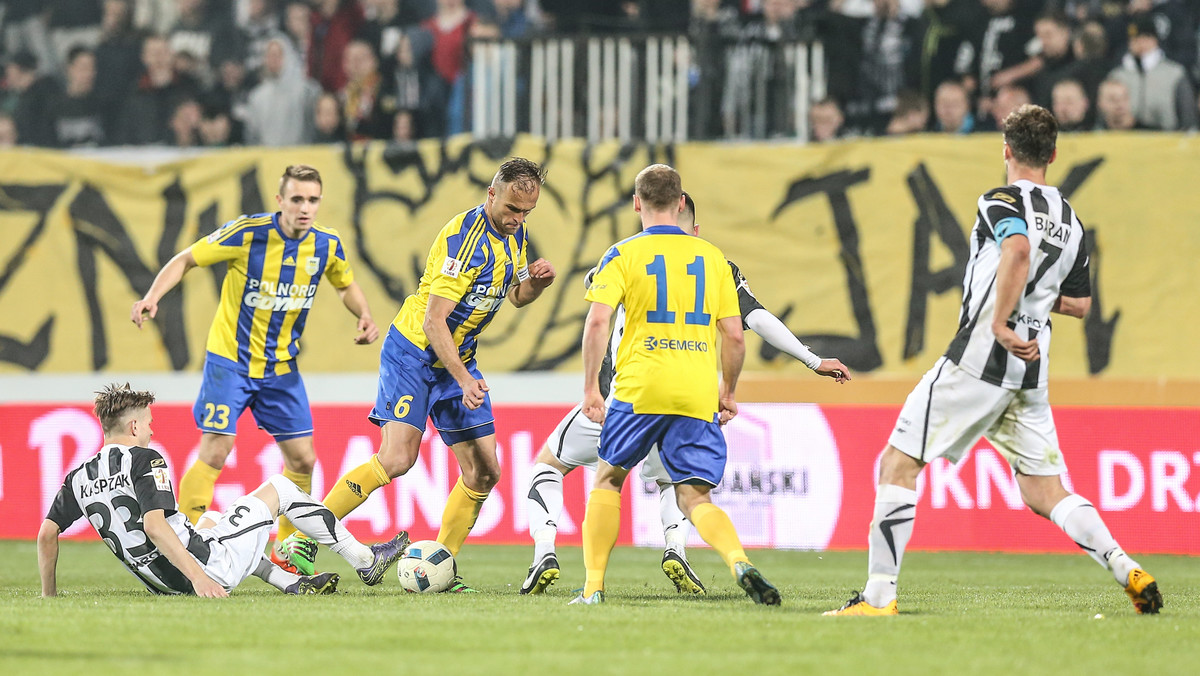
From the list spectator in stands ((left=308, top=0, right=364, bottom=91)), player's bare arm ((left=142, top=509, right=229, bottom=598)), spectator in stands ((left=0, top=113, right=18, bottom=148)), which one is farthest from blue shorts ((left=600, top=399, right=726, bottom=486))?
spectator in stands ((left=0, top=113, right=18, bottom=148))

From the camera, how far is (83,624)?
5.15 meters

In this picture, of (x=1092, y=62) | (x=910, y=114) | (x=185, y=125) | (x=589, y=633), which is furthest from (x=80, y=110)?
(x=589, y=633)

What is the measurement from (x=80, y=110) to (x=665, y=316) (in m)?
9.92

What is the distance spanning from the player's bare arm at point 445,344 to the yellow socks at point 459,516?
0.69 meters

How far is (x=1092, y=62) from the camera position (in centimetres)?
1141

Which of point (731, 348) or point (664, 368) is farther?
point (731, 348)

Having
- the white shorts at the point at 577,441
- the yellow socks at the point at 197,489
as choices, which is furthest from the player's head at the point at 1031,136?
the yellow socks at the point at 197,489

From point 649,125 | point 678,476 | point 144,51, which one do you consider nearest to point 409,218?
point 649,125

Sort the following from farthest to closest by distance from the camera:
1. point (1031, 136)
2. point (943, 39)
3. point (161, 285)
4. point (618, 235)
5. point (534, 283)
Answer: point (943, 39) < point (618, 235) < point (161, 285) < point (534, 283) < point (1031, 136)

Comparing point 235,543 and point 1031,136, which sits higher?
point 1031,136

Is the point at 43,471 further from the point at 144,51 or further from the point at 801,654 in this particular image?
the point at 801,654

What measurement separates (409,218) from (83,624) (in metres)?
7.35

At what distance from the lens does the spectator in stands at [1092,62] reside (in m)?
11.4

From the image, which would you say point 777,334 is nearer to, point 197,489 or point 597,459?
point 597,459
